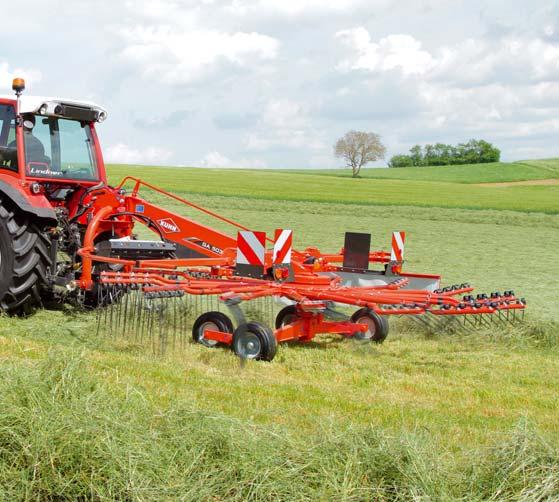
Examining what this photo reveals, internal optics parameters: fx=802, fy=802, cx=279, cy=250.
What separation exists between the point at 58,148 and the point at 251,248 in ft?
8.35

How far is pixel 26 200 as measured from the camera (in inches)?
291

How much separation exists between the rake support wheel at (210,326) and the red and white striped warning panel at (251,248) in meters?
0.54

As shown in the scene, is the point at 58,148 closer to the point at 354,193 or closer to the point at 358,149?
the point at 354,193

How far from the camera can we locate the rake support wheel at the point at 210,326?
6.94m

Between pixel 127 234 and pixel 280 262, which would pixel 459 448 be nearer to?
pixel 280 262

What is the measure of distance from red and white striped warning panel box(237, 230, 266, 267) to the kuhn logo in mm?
1633

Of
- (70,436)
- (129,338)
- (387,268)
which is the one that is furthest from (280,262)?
(70,436)

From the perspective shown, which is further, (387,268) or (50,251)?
(387,268)

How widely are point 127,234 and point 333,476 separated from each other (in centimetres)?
572

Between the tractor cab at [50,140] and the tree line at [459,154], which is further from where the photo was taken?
the tree line at [459,154]

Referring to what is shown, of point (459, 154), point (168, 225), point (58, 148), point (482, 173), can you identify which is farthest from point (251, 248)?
point (459, 154)

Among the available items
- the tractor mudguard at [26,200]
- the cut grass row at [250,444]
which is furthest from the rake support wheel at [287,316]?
the tractor mudguard at [26,200]

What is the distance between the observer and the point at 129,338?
6840mm

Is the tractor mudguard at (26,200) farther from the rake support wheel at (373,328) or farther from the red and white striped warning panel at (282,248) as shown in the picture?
the rake support wheel at (373,328)
